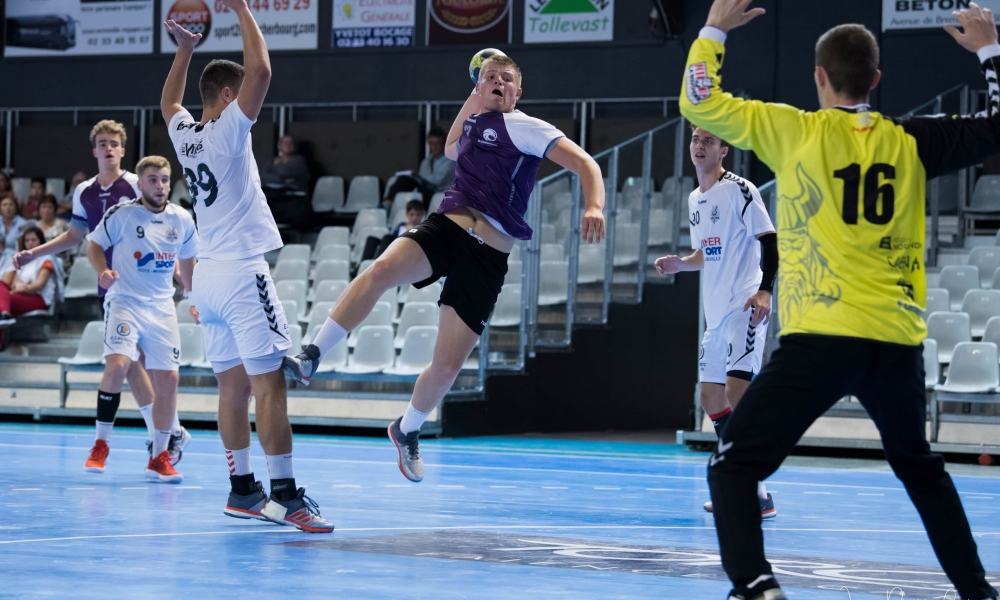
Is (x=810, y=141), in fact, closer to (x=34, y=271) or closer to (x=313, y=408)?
(x=313, y=408)

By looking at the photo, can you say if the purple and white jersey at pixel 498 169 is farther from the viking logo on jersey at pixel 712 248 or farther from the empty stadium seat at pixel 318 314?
the empty stadium seat at pixel 318 314

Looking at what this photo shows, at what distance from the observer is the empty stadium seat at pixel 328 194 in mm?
17562

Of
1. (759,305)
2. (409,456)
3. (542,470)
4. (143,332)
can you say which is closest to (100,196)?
(143,332)

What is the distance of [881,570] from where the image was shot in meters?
4.91

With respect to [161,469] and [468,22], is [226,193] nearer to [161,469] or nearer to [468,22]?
[161,469]

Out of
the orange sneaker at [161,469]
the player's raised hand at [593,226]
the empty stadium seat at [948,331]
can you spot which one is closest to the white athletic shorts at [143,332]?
the orange sneaker at [161,469]

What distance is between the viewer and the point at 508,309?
43.5 feet

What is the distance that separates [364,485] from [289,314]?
617cm

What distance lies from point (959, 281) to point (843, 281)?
31.3 ft

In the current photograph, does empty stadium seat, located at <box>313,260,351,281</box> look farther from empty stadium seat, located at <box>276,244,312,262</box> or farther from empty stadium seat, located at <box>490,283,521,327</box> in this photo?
empty stadium seat, located at <box>490,283,521,327</box>

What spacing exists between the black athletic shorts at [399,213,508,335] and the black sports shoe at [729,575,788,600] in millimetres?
2706

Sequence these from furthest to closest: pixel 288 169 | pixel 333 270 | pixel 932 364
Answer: pixel 288 169, pixel 333 270, pixel 932 364

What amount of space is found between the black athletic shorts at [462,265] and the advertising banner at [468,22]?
11.9m

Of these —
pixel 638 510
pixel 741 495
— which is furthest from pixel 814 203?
Result: pixel 638 510
